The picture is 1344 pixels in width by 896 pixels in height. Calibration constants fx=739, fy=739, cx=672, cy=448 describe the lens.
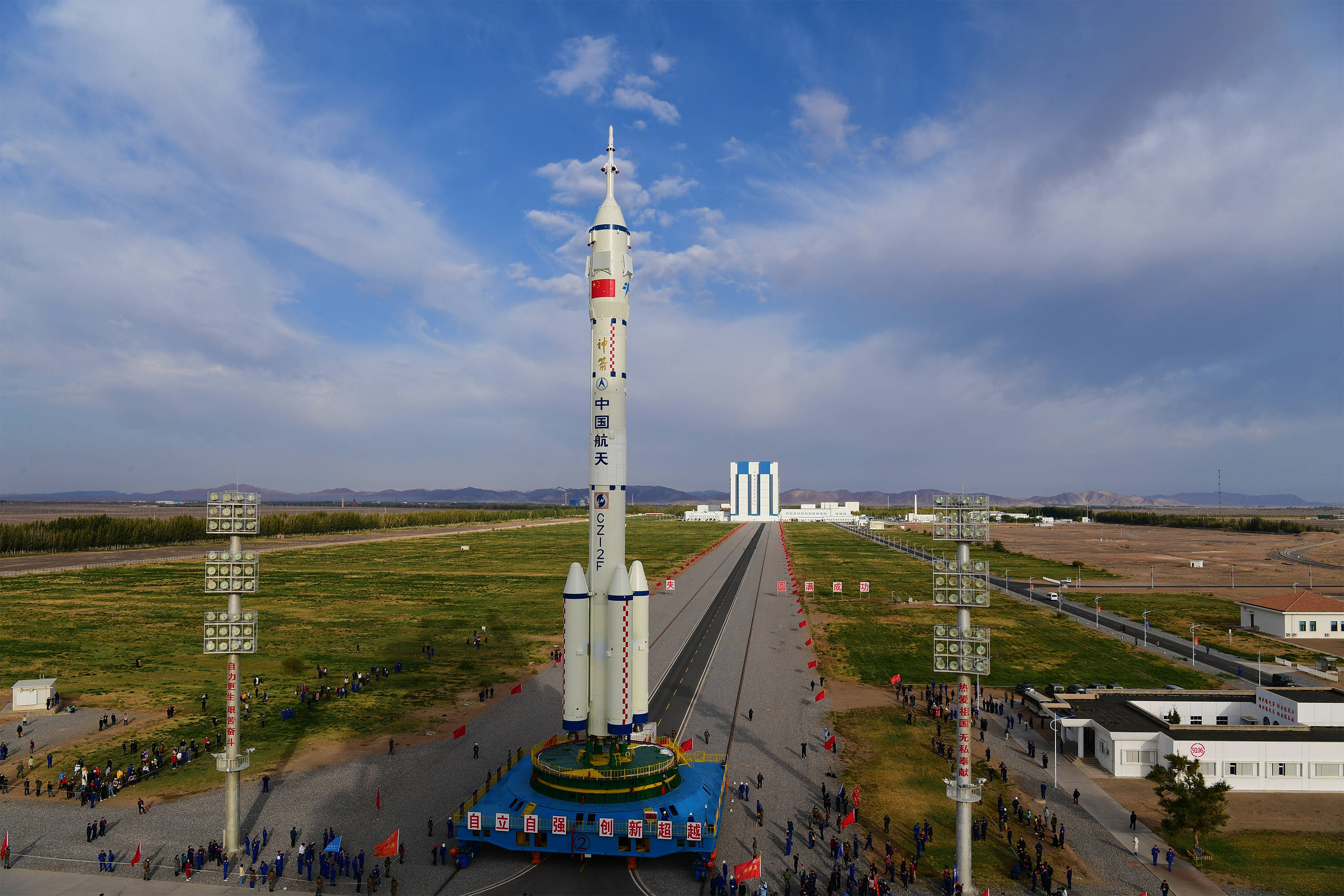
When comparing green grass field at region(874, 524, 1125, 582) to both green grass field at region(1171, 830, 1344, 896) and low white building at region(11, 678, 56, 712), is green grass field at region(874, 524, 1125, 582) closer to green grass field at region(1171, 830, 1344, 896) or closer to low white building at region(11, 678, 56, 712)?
green grass field at region(1171, 830, 1344, 896)

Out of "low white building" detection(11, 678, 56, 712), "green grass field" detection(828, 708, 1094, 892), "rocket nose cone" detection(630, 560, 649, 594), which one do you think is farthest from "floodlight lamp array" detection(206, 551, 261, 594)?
"low white building" detection(11, 678, 56, 712)

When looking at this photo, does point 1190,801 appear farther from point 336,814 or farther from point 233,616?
point 233,616

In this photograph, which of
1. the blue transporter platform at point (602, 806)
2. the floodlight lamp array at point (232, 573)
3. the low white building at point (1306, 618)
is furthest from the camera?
the low white building at point (1306, 618)

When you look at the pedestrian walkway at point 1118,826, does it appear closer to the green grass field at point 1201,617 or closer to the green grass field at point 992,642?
the green grass field at point 992,642

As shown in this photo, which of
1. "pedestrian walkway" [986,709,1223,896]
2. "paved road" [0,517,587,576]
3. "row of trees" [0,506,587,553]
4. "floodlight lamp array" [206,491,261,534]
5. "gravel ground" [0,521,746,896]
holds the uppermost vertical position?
"floodlight lamp array" [206,491,261,534]

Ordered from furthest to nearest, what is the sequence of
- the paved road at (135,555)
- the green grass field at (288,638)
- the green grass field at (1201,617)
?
the paved road at (135,555), the green grass field at (1201,617), the green grass field at (288,638)

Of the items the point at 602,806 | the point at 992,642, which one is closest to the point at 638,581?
the point at 602,806

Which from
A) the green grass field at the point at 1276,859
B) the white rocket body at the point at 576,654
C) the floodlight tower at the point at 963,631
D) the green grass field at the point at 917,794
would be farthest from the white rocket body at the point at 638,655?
the green grass field at the point at 1276,859
